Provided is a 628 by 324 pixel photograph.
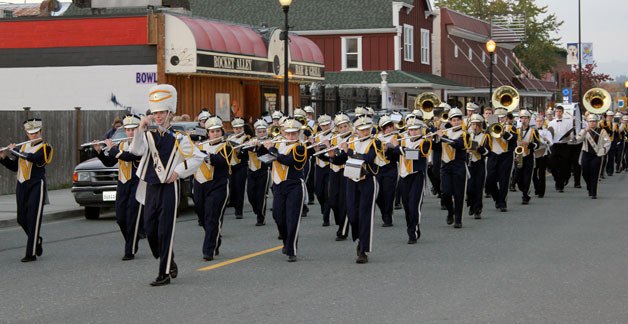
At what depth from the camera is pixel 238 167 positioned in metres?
18.1

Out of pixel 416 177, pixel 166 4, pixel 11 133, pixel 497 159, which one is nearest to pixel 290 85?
pixel 166 4

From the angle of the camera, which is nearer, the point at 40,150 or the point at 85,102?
the point at 40,150

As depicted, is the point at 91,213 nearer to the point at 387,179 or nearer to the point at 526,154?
the point at 387,179

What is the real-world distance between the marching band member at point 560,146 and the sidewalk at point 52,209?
11.1 m

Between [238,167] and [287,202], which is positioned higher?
[238,167]

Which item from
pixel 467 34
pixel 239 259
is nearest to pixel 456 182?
pixel 239 259

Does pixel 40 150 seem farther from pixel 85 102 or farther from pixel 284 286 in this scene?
pixel 85 102

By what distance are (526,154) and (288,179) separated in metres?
10.0

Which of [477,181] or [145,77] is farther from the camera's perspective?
[145,77]

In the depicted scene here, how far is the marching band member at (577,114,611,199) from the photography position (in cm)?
2338

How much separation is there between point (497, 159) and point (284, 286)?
10433 mm

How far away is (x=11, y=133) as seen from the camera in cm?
2447

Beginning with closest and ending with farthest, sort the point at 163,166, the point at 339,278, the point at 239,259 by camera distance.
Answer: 1. the point at 163,166
2. the point at 339,278
3. the point at 239,259

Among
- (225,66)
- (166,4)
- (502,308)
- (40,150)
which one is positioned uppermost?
(166,4)
